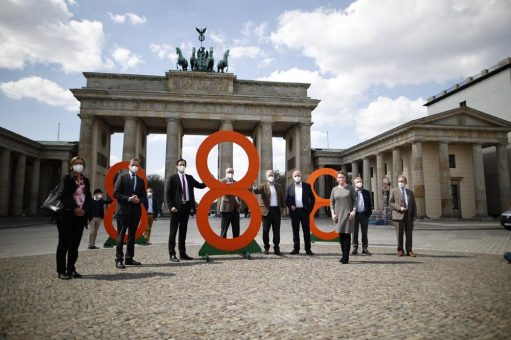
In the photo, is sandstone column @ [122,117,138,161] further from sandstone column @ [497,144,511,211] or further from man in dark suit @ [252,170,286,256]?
sandstone column @ [497,144,511,211]

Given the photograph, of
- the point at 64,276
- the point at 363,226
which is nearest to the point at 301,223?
the point at 363,226

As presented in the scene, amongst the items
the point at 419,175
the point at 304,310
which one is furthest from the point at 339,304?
the point at 419,175

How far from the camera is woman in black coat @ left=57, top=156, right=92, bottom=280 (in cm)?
553

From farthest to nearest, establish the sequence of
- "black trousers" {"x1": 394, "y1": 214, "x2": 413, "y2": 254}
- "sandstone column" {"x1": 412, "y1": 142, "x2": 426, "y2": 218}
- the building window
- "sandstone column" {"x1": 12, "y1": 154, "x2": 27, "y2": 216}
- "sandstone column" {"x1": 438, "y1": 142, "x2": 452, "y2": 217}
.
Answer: "sandstone column" {"x1": 12, "y1": 154, "x2": 27, "y2": 216} → the building window → "sandstone column" {"x1": 438, "y1": 142, "x2": 452, "y2": 217} → "sandstone column" {"x1": 412, "y1": 142, "x2": 426, "y2": 218} → "black trousers" {"x1": 394, "y1": 214, "x2": 413, "y2": 254}

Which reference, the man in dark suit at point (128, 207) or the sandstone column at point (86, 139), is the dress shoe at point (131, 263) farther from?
the sandstone column at point (86, 139)

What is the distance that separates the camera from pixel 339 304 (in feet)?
12.9

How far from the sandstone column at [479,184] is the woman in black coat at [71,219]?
36.4 meters

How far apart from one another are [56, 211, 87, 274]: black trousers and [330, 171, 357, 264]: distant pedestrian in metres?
5.45

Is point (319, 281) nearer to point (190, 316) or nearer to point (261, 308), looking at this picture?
point (261, 308)

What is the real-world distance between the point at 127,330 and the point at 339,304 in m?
2.49

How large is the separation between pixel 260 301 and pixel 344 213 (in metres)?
3.92

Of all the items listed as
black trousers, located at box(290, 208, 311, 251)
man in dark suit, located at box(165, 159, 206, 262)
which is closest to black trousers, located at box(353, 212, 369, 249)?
black trousers, located at box(290, 208, 311, 251)

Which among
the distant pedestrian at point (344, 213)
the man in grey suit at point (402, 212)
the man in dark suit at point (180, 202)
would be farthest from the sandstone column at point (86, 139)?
the man in grey suit at point (402, 212)

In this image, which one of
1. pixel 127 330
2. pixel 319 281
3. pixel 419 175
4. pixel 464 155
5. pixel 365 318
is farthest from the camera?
pixel 464 155
